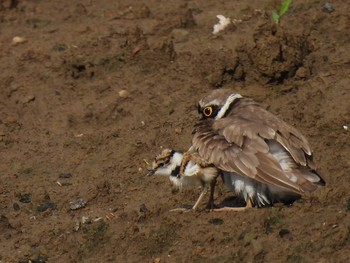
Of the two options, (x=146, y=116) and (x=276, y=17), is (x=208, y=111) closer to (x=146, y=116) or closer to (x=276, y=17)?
(x=146, y=116)

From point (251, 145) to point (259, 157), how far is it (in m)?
0.15

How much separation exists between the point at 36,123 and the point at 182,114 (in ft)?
5.30

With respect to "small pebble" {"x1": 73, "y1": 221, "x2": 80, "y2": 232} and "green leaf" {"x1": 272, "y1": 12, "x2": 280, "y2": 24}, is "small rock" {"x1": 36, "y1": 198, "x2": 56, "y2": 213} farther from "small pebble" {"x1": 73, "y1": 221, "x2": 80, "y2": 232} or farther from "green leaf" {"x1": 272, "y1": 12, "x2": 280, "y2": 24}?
"green leaf" {"x1": 272, "y1": 12, "x2": 280, "y2": 24}

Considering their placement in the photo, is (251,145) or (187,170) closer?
(251,145)

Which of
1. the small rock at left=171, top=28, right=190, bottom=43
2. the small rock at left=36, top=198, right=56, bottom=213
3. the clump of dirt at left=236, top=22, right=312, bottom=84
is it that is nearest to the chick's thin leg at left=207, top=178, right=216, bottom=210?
the small rock at left=36, top=198, right=56, bottom=213

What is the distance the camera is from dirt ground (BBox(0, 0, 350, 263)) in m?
8.30

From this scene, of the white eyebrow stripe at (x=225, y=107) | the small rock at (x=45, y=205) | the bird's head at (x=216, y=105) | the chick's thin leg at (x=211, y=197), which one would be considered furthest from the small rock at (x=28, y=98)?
the chick's thin leg at (x=211, y=197)

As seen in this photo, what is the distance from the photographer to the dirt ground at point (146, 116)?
27.2 ft

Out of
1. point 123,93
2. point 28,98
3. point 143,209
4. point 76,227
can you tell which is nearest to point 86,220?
point 76,227

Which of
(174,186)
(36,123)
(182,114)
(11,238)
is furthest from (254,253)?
(36,123)

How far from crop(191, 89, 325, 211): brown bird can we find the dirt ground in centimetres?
21

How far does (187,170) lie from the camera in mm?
8742

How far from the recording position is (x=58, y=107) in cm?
1105

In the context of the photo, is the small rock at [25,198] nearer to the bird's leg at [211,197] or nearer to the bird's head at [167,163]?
the bird's head at [167,163]
